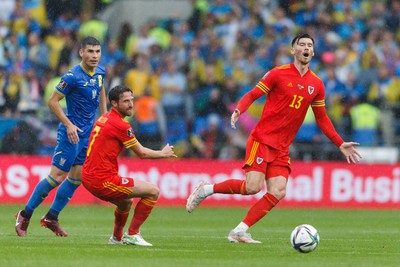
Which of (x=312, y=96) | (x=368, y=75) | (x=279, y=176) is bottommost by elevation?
(x=279, y=176)

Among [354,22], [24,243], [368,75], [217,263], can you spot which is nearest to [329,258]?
[217,263]

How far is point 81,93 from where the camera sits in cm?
1362

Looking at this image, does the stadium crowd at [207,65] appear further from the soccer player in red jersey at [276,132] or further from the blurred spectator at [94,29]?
the soccer player in red jersey at [276,132]

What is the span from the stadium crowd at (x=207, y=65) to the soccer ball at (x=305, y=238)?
37.0ft

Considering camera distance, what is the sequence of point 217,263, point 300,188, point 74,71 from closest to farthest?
point 217,263, point 74,71, point 300,188

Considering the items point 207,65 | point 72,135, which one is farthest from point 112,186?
point 207,65

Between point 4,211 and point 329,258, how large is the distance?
31.0ft

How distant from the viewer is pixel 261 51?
24969mm

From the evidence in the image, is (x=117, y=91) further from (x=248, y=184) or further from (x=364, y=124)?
(x=364, y=124)

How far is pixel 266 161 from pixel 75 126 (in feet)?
8.22

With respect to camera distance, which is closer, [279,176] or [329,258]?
[329,258]

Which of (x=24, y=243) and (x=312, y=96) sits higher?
(x=312, y=96)

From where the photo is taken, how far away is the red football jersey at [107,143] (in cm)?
1200

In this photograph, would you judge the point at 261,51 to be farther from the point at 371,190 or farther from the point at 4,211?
the point at 4,211
